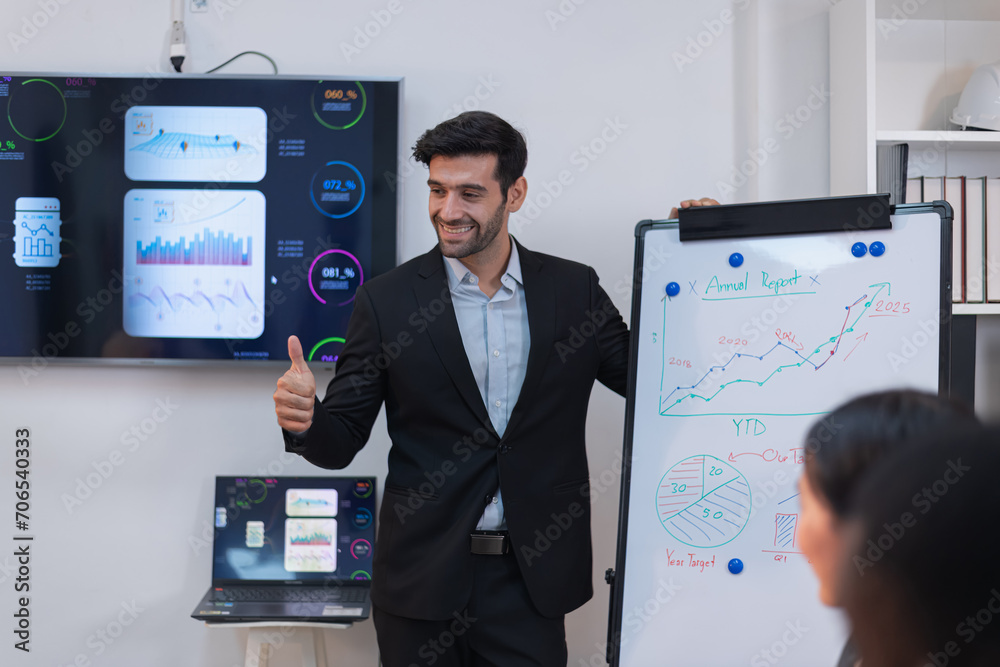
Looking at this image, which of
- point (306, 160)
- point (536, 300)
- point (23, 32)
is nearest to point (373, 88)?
point (306, 160)

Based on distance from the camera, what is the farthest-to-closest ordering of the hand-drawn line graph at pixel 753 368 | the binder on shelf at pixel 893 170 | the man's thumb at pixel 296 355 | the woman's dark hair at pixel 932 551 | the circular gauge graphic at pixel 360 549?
1. the circular gauge graphic at pixel 360 549
2. the binder on shelf at pixel 893 170
3. the hand-drawn line graph at pixel 753 368
4. the man's thumb at pixel 296 355
5. the woman's dark hair at pixel 932 551

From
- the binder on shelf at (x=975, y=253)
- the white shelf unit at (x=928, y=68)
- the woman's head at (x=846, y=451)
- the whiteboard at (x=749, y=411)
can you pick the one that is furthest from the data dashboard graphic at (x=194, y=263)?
the binder on shelf at (x=975, y=253)

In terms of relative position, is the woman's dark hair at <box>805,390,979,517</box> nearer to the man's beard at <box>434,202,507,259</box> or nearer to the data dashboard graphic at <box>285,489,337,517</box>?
the man's beard at <box>434,202,507,259</box>

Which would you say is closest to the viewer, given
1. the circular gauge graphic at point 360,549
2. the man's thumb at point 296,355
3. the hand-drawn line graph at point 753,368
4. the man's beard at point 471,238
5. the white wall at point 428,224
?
the man's thumb at point 296,355

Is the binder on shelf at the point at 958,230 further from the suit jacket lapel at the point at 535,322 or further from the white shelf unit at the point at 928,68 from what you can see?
the suit jacket lapel at the point at 535,322

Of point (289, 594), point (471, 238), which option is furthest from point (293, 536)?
point (471, 238)

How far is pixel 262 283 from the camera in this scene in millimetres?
2363

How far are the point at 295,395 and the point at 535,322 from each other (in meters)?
0.57

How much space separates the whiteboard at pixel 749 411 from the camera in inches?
63.1

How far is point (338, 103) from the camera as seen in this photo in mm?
2348

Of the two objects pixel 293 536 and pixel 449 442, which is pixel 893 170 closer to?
pixel 449 442

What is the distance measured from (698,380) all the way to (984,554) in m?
1.19

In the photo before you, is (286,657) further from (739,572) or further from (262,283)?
(739,572)

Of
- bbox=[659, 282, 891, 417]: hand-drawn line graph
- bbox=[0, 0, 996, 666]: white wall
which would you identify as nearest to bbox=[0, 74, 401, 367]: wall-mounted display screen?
bbox=[0, 0, 996, 666]: white wall
